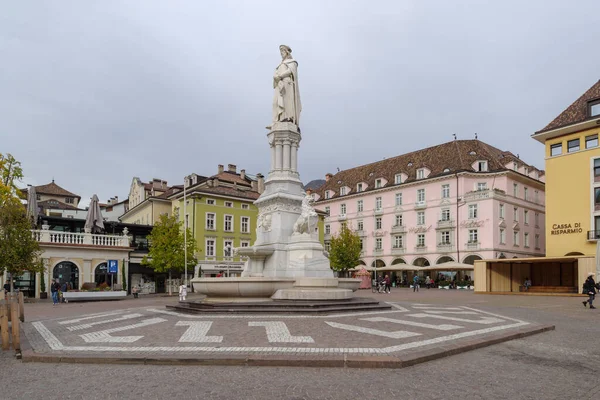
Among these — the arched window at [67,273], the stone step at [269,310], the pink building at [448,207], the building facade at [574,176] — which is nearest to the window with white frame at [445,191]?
the pink building at [448,207]

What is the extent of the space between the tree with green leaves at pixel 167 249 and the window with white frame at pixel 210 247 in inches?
253

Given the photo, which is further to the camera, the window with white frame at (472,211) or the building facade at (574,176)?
the window with white frame at (472,211)

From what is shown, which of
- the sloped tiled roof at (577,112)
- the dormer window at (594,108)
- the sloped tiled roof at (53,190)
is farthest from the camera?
the sloped tiled roof at (53,190)

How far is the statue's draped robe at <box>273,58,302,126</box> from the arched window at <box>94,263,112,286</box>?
85.2 feet

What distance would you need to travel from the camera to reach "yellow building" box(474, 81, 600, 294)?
3784 centimetres

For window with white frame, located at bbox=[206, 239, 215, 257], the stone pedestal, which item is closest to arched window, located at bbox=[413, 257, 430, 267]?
window with white frame, located at bbox=[206, 239, 215, 257]

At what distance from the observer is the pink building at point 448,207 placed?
5475 cm

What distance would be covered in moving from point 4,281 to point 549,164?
4805 centimetres

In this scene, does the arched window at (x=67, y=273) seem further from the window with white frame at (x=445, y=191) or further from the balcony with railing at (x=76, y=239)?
the window with white frame at (x=445, y=191)

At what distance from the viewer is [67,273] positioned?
3762 centimetres

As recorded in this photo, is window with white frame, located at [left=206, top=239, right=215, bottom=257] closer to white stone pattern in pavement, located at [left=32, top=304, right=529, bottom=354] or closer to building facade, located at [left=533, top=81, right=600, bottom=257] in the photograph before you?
building facade, located at [left=533, top=81, right=600, bottom=257]

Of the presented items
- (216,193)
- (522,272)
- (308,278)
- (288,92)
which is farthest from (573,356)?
(216,193)

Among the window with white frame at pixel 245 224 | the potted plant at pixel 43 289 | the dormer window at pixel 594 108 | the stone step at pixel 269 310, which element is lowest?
the potted plant at pixel 43 289

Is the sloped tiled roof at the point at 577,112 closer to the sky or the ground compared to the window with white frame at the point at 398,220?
closer to the sky
